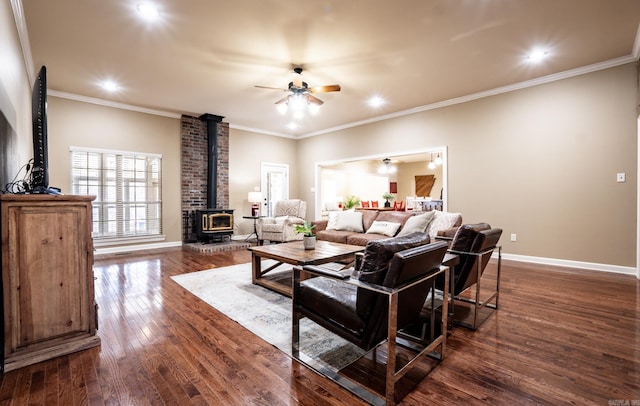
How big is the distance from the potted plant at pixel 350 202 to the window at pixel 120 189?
264 inches

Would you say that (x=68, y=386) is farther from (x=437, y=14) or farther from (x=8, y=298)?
(x=437, y=14)

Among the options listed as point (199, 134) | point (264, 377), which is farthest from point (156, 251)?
point (264, 377)

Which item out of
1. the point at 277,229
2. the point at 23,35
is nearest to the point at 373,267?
the point at 23,35

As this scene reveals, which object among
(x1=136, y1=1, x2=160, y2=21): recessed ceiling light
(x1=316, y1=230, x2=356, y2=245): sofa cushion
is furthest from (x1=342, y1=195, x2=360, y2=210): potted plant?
(x1=136, y1=1, x2=160, y2=21): recessed ceiling light

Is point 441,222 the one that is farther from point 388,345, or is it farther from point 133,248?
point 133,248

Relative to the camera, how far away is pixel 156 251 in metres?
6.11

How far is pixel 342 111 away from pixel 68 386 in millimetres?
6170

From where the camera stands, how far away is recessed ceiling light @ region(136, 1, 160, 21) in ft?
9.69

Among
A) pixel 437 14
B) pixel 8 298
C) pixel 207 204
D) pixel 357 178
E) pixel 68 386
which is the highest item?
pixel 437 14

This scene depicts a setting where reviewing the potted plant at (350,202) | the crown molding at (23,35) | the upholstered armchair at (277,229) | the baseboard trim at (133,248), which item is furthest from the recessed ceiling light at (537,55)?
the potted plant at (350,202)

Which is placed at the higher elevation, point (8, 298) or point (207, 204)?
point (207, 204)

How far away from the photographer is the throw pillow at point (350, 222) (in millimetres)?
5586

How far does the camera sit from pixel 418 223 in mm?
4715

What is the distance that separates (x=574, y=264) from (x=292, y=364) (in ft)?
15.8
